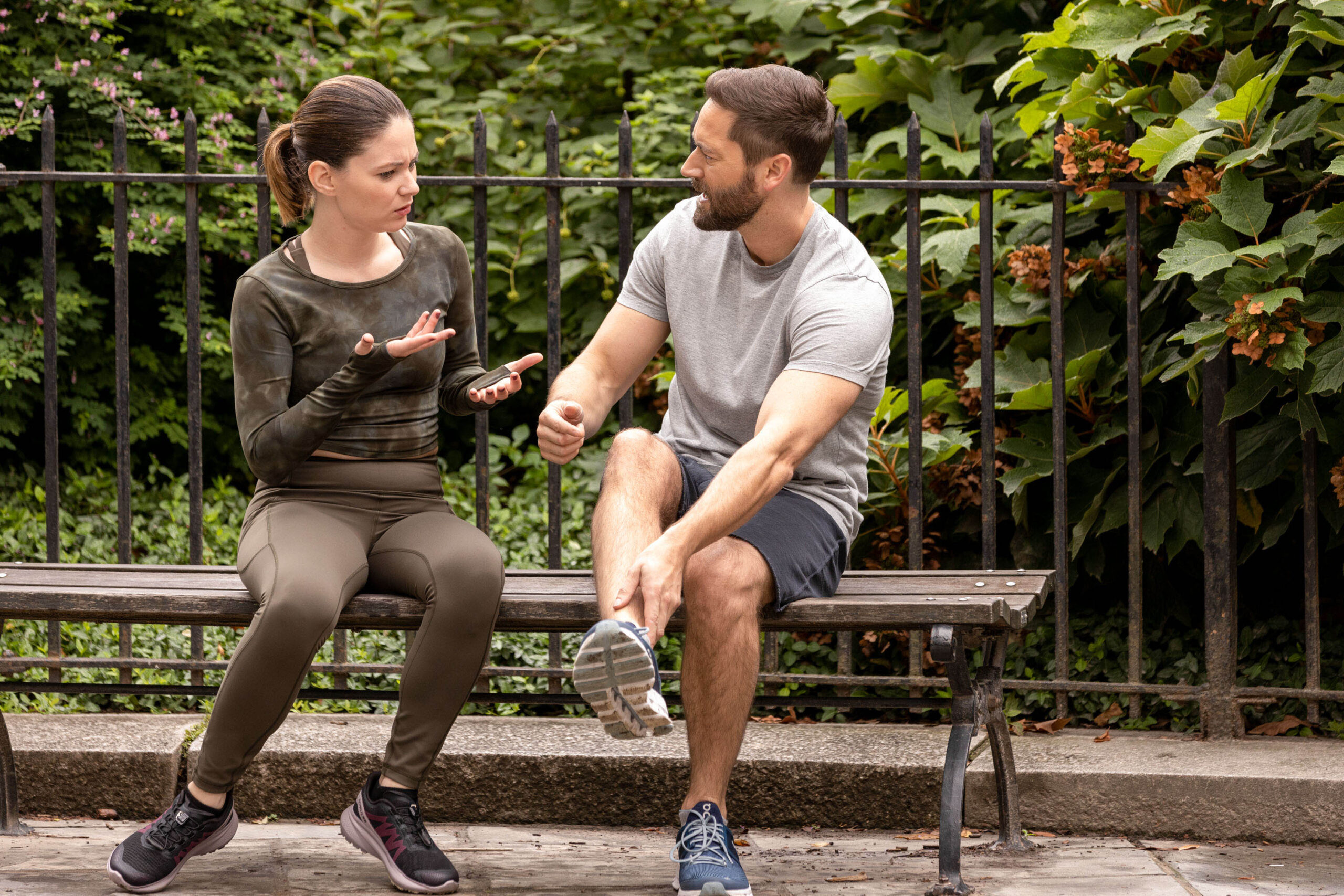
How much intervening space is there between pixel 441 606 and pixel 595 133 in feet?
12.0

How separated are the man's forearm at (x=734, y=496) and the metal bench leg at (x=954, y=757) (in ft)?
1.41

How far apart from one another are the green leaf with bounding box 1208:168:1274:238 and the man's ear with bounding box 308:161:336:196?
2033mm

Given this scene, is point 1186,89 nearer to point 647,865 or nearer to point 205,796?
point 647,865

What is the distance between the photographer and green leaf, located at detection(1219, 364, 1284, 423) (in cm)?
343

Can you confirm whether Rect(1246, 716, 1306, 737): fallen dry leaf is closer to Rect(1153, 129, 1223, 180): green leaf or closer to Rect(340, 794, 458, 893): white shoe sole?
Rect(1153, 129, 1223, 180): green leaf

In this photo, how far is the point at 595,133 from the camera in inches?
236

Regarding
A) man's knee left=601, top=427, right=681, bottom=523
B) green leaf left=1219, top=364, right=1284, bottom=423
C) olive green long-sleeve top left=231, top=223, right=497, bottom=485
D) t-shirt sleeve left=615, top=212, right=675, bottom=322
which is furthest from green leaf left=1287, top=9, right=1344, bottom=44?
olive green long-sleeve top left=231, top=223, right=497, bottom=485

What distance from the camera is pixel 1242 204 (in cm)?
332

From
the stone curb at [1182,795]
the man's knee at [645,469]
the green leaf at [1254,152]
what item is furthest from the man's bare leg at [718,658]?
the green leaf at [1254,152]

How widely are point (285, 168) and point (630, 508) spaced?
1039mm

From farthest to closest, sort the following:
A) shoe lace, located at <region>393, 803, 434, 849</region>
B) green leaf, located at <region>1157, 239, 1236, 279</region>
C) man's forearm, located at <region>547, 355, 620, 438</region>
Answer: green leaf, located at <region>1157, 239, 1236, 279</region> < man's forearm, located at <region>547, 355, 620, 438</region> < shoe lace, located at <region>393, 803, 434, 849</region>

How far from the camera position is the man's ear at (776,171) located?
3014mm

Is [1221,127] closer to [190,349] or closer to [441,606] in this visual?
[441,606]

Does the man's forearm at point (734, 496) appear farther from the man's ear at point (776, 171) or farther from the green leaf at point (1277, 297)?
the green leaf at point (1277, 297)
